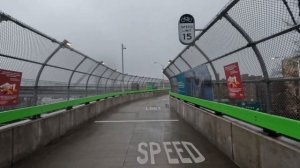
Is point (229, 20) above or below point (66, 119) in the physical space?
above

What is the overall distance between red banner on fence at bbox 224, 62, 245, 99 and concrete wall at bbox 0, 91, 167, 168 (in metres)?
4.08

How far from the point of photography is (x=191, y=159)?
5902mm

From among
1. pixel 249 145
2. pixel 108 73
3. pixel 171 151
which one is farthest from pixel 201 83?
pixel 108 73

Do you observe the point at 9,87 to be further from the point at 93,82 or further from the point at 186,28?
the point at 93,82

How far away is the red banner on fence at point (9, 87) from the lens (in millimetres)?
5684

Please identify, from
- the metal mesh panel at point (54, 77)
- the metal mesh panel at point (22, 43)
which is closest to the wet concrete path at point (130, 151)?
the metal mesh panel at point (54, 77)

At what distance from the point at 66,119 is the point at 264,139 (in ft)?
21.1

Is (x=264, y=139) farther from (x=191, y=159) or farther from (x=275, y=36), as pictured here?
(x=191, y=159)

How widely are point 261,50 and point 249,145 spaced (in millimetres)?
1470

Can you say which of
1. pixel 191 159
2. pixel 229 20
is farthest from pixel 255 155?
pixel 229 20

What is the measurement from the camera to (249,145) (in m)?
4.74

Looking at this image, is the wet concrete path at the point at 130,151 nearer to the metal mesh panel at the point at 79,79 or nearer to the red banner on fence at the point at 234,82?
the red banner on fence at the point at 234,82

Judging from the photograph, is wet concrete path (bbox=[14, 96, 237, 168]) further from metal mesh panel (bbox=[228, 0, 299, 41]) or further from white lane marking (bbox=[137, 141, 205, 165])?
metal mesh panel (bbox=[228, 0, 299, 41])

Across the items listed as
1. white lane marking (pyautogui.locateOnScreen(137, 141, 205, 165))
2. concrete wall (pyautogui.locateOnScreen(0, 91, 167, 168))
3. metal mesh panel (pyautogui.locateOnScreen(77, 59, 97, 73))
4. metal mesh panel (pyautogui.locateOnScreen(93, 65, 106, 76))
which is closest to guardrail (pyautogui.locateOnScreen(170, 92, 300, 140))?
white lane marking (pyautogui.locateOnScreen(137, 141, 205, 165))
